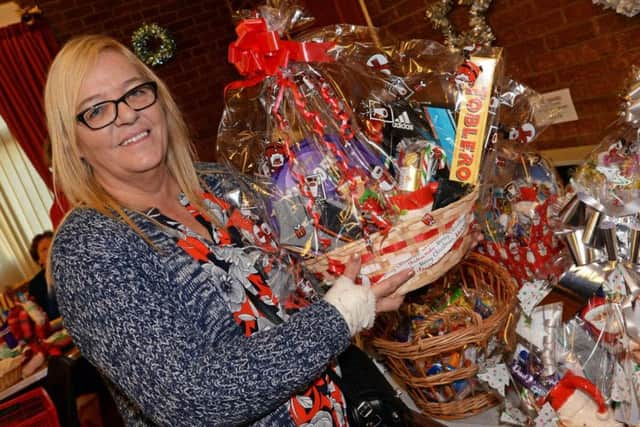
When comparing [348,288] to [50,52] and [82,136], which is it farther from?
[50,52]

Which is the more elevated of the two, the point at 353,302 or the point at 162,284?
the point at 162,284

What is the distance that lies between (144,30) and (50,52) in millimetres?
927

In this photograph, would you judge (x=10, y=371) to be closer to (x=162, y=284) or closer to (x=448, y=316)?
(x=162, y=284)

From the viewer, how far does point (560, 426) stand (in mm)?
1114

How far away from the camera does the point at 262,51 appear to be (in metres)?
1.19

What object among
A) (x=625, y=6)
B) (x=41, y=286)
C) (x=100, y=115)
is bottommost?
A: (x=41, y=286)

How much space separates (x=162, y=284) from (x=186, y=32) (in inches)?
189

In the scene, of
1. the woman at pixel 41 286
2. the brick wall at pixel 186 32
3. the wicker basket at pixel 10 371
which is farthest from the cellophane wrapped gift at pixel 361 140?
the brick wall at pixel 186 32

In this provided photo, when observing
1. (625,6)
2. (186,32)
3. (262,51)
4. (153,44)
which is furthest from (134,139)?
(186,32)

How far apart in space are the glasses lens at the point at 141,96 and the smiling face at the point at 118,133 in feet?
0.03

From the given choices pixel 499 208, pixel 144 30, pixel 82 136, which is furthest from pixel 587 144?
pixel 144 30

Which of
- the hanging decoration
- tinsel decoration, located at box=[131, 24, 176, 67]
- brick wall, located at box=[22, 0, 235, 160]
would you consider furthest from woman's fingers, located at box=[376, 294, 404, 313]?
tinsel decoration, located at box=[131, 24, 176, 67]

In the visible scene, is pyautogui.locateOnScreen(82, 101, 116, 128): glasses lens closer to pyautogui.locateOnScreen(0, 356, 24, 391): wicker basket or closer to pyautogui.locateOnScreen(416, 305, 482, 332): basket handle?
pyautogui.locateOnScreen(416, 305, 482, 332): basket handle

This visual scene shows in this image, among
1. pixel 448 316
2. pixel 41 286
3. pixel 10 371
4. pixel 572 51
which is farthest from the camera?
pixel 41 286
